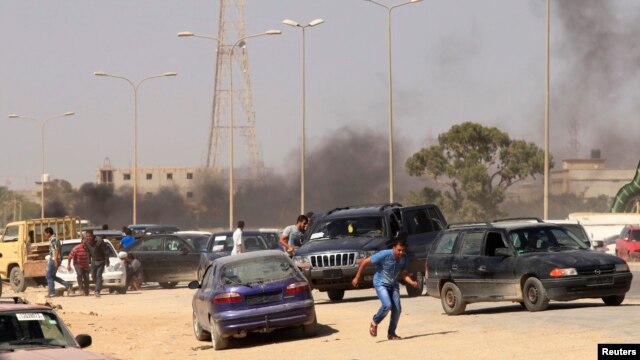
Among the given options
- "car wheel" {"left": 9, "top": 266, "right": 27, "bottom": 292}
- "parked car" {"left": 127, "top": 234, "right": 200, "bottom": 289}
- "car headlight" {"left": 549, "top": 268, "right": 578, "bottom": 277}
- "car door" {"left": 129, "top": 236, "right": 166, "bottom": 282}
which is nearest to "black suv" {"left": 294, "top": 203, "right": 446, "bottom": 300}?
"car headlight" {"left": 549, "top": 268, "right": 578, "bottom": 277}

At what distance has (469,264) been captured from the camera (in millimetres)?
23953

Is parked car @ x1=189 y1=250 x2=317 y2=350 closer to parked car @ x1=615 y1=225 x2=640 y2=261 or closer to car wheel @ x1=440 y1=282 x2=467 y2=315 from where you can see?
car wheel @ x1=440 y1=282 x2=467 y2=315

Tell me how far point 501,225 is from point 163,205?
107634 millimetres

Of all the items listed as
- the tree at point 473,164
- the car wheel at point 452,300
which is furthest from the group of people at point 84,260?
the tree at point 473,164

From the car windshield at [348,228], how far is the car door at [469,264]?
5.64m

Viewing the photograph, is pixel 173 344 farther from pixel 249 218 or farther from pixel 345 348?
pixel 249 218

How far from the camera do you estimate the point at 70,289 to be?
39312mm

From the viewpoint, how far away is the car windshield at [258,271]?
70.7 feet

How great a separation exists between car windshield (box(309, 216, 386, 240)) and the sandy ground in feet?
4.96

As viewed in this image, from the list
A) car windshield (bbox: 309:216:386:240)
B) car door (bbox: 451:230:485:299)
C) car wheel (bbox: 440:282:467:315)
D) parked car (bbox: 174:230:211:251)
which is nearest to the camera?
car door (bbox: 451:230:485:299)

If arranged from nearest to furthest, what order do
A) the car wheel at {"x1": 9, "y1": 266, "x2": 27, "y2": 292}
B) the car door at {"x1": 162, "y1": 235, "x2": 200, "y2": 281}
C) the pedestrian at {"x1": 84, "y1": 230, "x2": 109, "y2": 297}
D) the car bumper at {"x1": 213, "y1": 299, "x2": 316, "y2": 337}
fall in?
1. the car bumper at {"x1": 213, "y1": 299, "x2": 316, "y2": 337}
2. the pedestrian at {"x1": 84, "y1": 230, "x2": 109, "y2": 297}
3. the car door at {"x1": 162, "y1": 235, "x2": 200, "y2": 281}
4. the car wheel at {"x1": 9, "y1": 266, "x2": 27, "y2": 292}

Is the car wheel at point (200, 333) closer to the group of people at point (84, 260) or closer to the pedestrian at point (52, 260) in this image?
the group of people at point (84, 260)

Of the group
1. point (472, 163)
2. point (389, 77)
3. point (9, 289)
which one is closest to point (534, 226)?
point (9, 289)

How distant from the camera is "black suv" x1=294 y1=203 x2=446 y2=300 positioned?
2889cm
